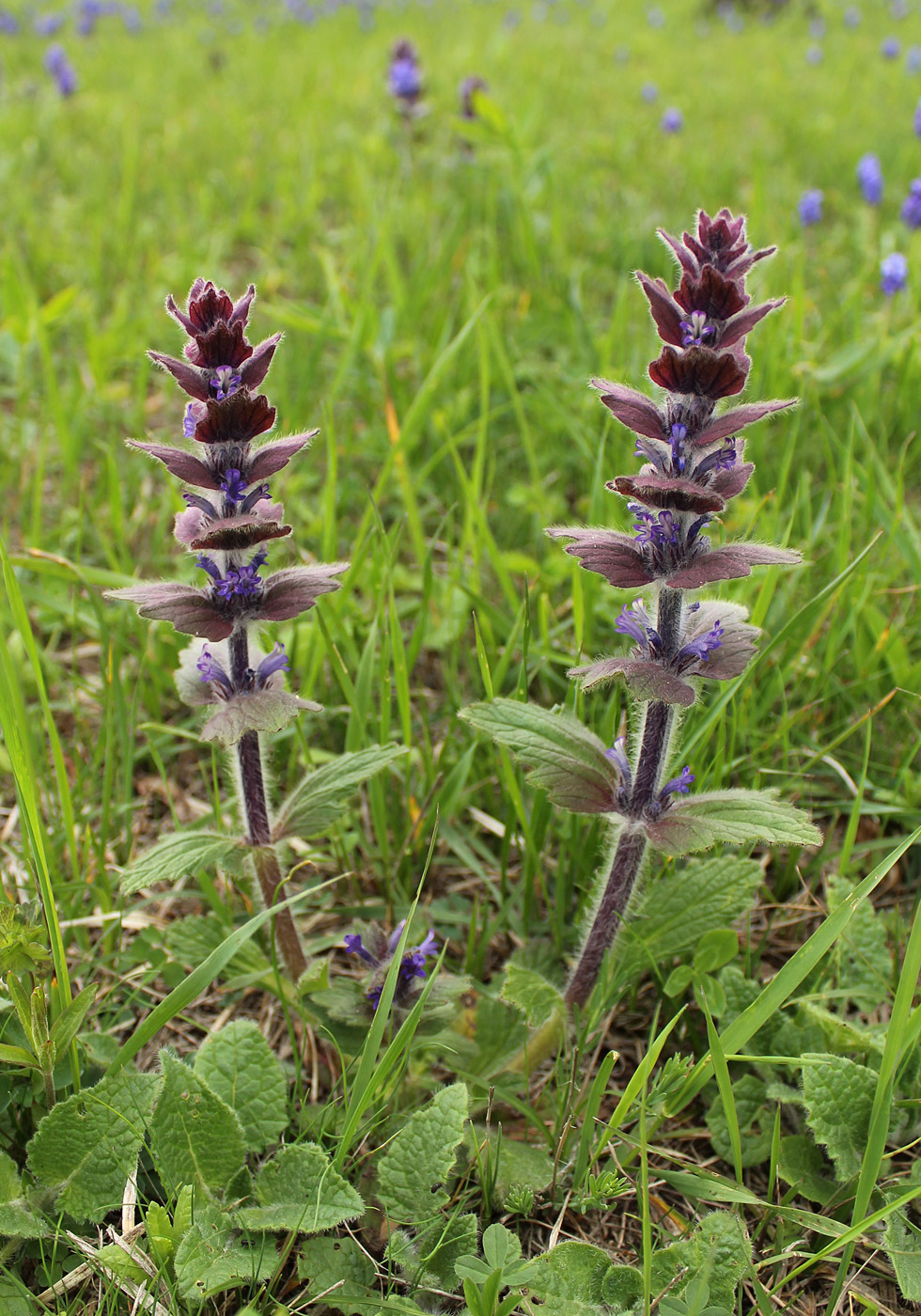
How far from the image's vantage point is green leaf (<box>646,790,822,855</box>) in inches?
74.7

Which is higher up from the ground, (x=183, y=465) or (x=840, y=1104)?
(x=183, y=465)

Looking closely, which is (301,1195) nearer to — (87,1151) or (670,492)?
(87,1151)

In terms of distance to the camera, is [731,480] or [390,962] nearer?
[731,480]

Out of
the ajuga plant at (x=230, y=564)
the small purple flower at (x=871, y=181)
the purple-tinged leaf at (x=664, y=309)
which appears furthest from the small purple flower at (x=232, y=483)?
the small purple flower at (x=871, y=181)

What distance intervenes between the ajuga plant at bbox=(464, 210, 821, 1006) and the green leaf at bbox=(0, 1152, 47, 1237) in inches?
49.1

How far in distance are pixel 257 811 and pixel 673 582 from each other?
1035mm

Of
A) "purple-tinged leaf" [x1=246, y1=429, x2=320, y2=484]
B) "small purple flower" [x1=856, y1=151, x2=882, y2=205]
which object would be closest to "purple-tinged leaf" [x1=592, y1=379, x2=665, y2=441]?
"purple-tinged leaf" [x1=246, y1=429, x2=320, y2=484]

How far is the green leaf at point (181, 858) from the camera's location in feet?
6.43

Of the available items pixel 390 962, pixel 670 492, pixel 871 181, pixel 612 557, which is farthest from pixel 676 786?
pixel 871 181

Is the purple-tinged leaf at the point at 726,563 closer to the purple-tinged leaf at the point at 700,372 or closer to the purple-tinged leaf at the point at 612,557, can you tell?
the purple-tinged leaf at the point at 612,557

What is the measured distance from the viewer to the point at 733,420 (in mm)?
1797

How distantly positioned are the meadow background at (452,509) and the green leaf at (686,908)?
0.14 metres

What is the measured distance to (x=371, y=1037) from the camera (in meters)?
1.90

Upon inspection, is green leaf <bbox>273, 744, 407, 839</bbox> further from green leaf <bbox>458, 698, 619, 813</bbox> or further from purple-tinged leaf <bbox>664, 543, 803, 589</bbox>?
purple-tinged leaf <bbox>664, 543, 803, 589</bbox>
